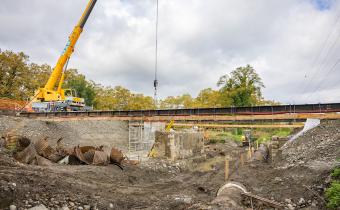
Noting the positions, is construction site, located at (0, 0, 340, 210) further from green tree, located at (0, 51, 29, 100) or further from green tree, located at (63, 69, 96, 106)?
green tree, located at (63, 69, 96, 106)

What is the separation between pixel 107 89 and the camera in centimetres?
5503

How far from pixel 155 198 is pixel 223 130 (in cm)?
3839

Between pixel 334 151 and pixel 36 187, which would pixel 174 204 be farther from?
pixel 334 151

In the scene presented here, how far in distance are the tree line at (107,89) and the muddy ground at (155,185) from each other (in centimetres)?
3080

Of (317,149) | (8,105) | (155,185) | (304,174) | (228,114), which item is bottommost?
(155,185)

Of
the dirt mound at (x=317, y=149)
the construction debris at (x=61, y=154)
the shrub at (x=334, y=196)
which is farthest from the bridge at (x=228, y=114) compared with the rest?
the shrub at (x=334, y=196)

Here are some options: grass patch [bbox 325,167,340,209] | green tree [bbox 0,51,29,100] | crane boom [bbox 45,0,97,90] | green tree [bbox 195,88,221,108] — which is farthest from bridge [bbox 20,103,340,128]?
green tree [bbox 195,88,221,108]

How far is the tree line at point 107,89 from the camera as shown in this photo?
3875 cm

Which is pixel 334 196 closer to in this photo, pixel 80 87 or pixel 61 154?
pixel 61 154

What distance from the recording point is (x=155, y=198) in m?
9.49

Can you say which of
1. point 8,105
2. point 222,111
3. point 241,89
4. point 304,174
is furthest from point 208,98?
point 304,174

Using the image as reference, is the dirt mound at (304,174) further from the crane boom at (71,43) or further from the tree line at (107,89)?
the tree line at (107,89)

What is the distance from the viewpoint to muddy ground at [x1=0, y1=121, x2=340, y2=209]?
6.96m

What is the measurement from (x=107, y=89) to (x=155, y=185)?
4519 cm
